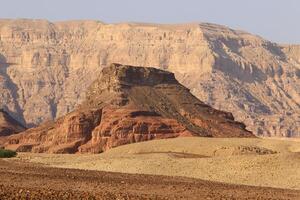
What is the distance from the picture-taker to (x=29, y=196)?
2781cm

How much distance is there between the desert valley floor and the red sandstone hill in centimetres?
3079

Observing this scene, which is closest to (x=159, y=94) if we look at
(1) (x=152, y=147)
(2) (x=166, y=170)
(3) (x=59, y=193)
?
(1) (x=152, y=147)

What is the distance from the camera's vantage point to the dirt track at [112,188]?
98.6 feet

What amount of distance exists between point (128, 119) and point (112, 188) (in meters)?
65.1

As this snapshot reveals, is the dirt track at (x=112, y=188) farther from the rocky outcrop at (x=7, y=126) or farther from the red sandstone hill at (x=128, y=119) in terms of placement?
the rocky outcrop at (x=7, y=126)

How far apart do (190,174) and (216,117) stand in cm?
6138

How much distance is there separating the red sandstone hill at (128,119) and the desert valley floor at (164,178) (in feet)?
101

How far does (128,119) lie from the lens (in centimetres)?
10006

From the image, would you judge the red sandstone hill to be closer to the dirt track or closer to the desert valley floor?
the desert valley floor

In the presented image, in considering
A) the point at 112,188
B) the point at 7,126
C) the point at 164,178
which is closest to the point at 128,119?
the point at 7,126

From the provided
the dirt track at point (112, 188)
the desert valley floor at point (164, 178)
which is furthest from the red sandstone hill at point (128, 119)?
the dirt track at point (112, 188)

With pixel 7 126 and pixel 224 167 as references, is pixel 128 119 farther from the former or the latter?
pixel 224 167

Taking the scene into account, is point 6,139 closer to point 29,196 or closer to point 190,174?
point 190,174

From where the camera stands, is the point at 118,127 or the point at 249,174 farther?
the point at 118,127
